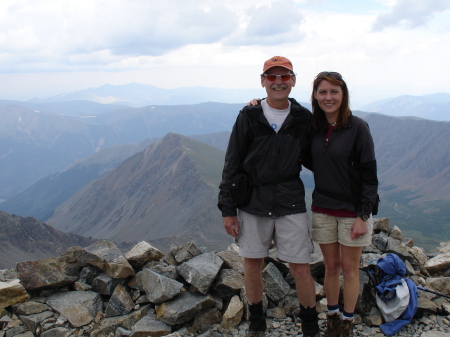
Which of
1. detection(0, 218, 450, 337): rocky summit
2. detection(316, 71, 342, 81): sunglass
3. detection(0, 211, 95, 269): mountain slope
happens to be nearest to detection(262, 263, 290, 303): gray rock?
detection(0, 218, 450, 337): rocky summit

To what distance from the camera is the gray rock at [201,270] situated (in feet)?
28.3

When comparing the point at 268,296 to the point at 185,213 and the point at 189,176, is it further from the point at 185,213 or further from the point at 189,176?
the point at 189,176

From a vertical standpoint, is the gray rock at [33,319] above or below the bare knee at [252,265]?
below

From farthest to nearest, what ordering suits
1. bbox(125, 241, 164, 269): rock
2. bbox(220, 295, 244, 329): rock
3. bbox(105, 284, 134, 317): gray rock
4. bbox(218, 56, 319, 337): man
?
bbox(125, 241, 164, 269): rock < bbox(105, 284, 134, 317): gray rock < bbox(220, 295, 244, 329): rock < bbox(218, 56, 319, 337): man

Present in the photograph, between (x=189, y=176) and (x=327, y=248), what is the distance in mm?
164636

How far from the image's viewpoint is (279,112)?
6582 millimetres

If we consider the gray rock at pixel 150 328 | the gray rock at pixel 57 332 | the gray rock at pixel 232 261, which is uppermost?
the gray rock at pixel 232 261

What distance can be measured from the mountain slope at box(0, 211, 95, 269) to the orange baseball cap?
87.2m

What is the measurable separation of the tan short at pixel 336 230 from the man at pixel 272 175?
18 cm

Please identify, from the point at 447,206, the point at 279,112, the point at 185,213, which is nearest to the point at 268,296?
the point at 279,112

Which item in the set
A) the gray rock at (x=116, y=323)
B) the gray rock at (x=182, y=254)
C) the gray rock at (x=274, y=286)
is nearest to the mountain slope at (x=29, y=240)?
the gray rock at (x=182, y=254)

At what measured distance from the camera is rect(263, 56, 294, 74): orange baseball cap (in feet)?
21.0

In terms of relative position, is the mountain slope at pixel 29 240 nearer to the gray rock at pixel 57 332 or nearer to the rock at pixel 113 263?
the rock at pixel 113 263

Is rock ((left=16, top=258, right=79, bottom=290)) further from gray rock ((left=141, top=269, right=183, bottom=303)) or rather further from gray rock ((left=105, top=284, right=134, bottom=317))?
gray rock ((left=141, top=269, right=183, bottom=303))
